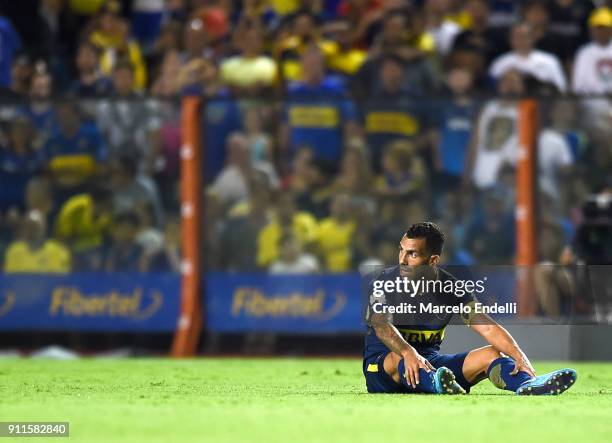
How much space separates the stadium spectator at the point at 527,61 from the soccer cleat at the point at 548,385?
7392 mm

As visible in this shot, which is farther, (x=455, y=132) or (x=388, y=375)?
(x=455, y=132)

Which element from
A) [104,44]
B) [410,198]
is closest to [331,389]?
[410,198]

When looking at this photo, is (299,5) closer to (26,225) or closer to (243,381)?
(26,225)

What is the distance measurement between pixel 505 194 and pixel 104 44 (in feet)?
19.0

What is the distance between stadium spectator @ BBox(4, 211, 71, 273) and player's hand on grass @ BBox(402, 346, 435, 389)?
658 cm

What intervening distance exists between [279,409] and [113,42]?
9833 mm

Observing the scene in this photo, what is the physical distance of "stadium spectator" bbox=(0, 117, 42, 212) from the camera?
48.2ft

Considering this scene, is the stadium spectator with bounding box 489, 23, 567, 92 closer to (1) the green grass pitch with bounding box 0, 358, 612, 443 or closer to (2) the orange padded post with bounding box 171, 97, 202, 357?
(2) the orange padded post with bounding box 171, 97, 202, 357

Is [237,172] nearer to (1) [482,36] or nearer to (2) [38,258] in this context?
(2) [38,258]

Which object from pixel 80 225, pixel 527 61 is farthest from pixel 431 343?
pixel 527 61

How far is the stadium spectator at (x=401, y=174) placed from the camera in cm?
1423

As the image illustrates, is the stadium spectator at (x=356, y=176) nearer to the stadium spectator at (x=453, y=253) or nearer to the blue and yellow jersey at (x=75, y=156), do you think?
the stadium spectator at (x=453, y=253)

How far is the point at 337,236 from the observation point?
14438 millimetres

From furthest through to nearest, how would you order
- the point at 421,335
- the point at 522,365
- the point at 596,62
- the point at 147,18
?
the point at 147,18
the point at 596,62
the point at 421,335
the point at 522,365
